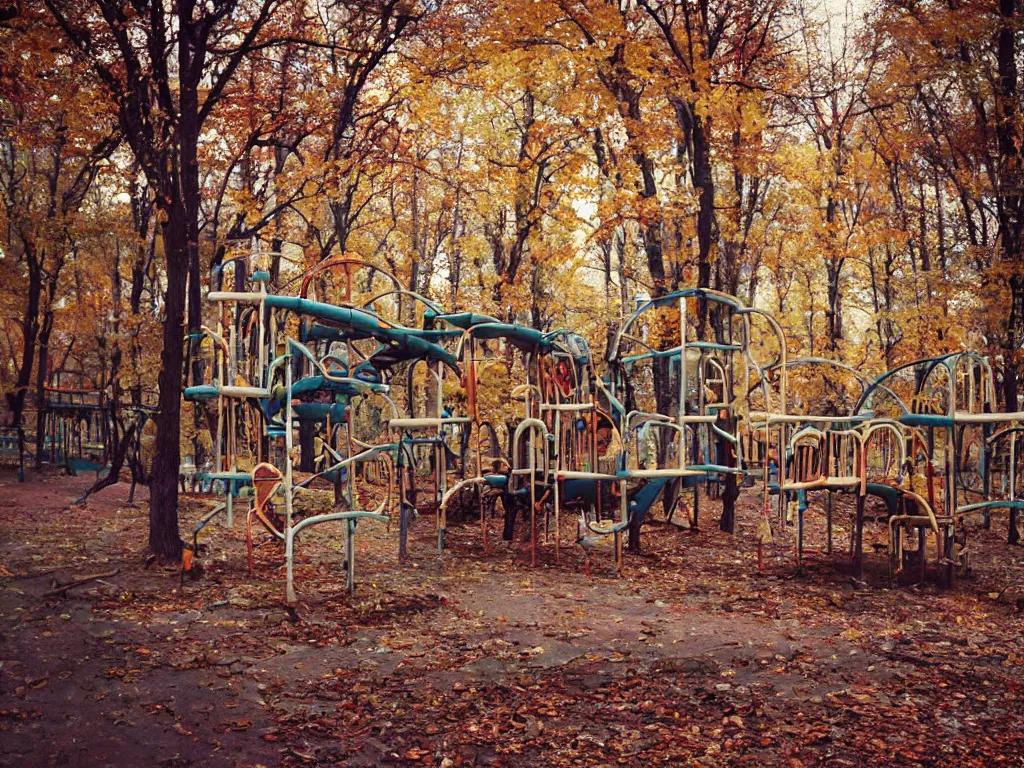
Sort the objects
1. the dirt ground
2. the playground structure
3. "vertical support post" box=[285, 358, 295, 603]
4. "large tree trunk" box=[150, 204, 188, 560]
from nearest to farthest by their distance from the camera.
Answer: the dirt ground
"vertical support post" box=[285, 358, 295, 603]
the playground structure
"large tree trunk" box=[150, 204, 188, 560]

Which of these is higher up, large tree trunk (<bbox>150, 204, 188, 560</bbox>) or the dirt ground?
large tree trunk (<bbox>150, 204, 188, 560</bbox>)

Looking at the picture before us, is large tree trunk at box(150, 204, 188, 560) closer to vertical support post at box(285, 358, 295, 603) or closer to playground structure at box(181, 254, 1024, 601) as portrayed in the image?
playground structure at box(181, 254, 1024, 601)

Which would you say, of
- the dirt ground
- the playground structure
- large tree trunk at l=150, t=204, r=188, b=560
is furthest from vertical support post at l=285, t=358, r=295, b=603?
large tree trunk at l=150, t=204, r=188, b=560

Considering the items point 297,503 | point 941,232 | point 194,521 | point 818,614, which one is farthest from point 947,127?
point 194,521

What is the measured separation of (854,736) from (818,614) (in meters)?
2.97

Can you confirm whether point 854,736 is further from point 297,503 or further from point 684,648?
point 297,503

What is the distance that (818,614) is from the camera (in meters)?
7.70

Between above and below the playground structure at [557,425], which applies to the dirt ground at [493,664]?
below

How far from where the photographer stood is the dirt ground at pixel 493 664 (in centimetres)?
468

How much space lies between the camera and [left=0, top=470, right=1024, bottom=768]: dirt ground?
4.68 metres

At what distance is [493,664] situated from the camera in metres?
6.09

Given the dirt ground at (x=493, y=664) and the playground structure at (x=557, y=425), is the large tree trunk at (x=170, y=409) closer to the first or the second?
the playground structure at (x=557, y=425)

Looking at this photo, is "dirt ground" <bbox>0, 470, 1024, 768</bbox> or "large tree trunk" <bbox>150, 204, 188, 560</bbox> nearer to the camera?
"dirt ground" <bbox>0, 470, 1024, 768</bbox>

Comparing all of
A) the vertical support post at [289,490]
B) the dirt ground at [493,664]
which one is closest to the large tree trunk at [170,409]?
the dirt ground at [493,664]
